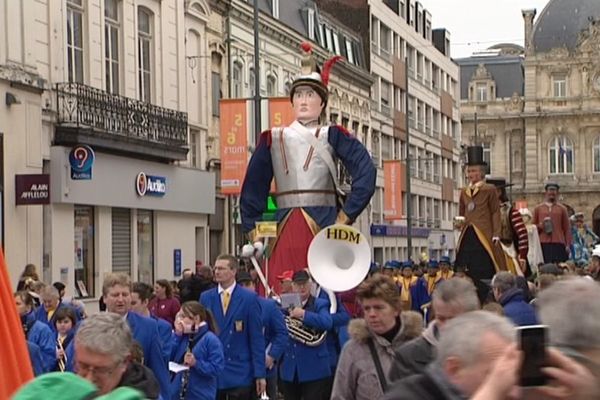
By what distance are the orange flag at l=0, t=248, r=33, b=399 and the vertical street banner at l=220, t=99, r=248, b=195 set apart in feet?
67.2

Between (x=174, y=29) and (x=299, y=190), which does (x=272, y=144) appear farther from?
(x=174, y=29)

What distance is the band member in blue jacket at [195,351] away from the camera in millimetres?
10352

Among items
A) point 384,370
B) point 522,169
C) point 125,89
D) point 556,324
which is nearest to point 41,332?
point 384,370

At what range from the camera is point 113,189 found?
28594 millimetres

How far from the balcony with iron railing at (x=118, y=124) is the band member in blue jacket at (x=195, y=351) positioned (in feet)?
53.5

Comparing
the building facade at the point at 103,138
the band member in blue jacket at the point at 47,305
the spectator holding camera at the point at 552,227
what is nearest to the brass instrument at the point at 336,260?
the band member in blue jacket at the point at 47,305

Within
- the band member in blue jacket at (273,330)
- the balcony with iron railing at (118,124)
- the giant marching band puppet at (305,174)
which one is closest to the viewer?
the band member in blue jacket at (273,330)

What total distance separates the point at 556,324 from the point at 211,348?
653 cm

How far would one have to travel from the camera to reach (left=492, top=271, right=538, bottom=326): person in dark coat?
9.85m

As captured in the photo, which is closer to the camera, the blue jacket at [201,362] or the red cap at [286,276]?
the blue jacket at [201,362]

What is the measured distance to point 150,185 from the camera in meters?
30.7

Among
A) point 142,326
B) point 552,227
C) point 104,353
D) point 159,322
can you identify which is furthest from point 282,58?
point 104,353

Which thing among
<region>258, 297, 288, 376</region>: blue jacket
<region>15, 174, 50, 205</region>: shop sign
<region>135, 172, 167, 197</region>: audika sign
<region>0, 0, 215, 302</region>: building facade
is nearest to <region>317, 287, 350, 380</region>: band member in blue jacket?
<region>258, 297, 288, 376</region>: blue jacket

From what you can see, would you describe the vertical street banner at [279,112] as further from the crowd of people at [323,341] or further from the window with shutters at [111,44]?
the crowd of people at [323,341]
